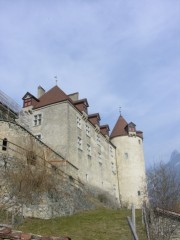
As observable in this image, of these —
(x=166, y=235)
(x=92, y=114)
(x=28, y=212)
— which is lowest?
(x=166, y=235)

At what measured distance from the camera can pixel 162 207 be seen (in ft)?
61.2

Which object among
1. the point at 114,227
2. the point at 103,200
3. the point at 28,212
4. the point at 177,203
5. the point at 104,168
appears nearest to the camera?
the point at 114,227

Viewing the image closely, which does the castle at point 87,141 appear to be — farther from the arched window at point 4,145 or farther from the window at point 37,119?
the arched window at point 4,145

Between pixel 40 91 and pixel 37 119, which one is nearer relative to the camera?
pixel 37 119

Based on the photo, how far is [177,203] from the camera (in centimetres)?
2075

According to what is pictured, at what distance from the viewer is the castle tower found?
4998cm

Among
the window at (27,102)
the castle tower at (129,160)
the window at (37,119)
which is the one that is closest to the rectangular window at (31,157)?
the window at (37,119)

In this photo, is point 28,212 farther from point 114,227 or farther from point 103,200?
point 103,200

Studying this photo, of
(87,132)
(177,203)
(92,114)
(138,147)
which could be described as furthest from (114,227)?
(138,147)

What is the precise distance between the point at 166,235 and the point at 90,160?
27095 millimetres

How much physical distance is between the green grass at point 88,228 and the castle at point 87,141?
35.3 ft

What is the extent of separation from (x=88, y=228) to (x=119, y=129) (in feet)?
118

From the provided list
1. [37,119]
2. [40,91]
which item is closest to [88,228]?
[37,119]

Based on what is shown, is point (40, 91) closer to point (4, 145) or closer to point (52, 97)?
point (52, 97)
